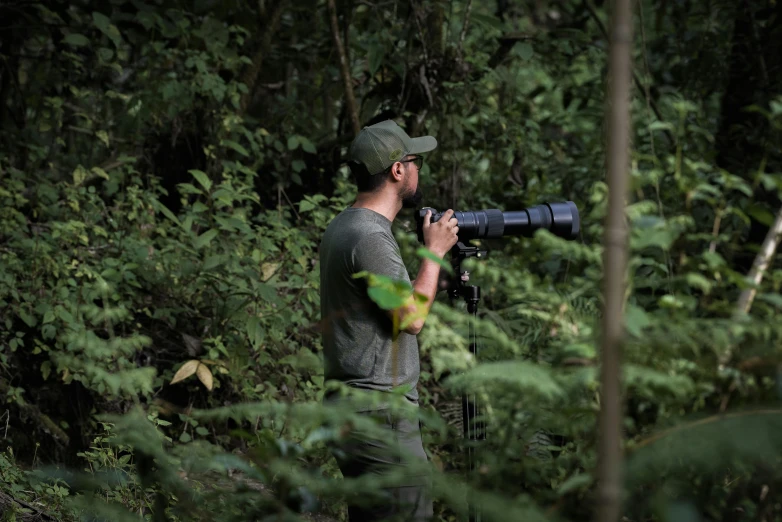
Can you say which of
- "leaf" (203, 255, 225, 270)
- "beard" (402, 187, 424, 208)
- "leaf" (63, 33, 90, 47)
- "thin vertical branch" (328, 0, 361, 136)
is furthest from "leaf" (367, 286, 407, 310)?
"leaf" (63, 33, 90, 47)

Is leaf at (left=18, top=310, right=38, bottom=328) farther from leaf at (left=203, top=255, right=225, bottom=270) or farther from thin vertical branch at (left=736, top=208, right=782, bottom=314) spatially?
thin vertical branch at (left=736, top=208, right=782, bottom=314)

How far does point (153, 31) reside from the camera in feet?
20.9

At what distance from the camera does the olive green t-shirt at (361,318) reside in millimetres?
3098

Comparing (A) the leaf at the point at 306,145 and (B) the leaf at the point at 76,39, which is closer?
(B) the leaf at the point at 76,39

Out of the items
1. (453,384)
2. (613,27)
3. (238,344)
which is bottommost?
(238,344)

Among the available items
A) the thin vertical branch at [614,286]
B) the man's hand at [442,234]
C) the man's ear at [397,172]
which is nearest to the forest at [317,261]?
the thin vertical branch at [614,286]

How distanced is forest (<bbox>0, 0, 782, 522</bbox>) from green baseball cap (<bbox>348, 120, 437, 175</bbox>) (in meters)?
0.72

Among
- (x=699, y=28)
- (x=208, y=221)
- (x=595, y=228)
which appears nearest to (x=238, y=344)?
(x=208, y=221)

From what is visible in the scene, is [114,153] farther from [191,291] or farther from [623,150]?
[623,150]

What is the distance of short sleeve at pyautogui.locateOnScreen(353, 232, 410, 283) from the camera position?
10.2 feet

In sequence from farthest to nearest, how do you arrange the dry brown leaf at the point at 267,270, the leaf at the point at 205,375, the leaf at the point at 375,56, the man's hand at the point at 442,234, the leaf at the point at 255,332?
1. the leaf at the point at 375,56
2. the dry brown leaf at the point at 267,270
3. the leaf at the point at 255,332
4. the leaf at the point at 205,375
5. the man's hand at the point at 442,234

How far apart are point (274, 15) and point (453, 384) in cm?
578

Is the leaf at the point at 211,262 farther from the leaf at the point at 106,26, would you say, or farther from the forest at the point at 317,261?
the leaf at the point at 106,26

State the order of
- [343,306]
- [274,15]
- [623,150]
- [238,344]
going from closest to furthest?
[623,150]
[343,306]
[238,344]
[274,15]
